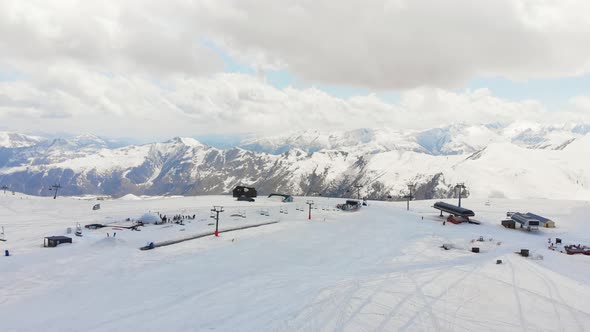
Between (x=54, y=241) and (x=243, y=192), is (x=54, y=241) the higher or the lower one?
the lower one

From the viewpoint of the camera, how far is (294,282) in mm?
31453

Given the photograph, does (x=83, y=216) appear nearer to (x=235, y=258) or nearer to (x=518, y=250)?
(x=235, y=258)

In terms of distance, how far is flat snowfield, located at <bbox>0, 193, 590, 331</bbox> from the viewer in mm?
22875

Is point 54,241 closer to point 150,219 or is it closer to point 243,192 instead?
point 150,219

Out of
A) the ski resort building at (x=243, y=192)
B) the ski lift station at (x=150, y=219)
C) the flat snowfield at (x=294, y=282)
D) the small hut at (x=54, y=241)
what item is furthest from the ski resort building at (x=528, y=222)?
the ski resort building at (x=243, y=192)

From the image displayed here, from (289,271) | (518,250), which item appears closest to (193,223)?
(289,271)

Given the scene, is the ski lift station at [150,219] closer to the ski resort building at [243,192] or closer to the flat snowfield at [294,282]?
the flat snowfield at [294,282]

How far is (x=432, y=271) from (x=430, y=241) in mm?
22106

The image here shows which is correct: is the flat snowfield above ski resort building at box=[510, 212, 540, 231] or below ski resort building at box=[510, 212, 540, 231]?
below

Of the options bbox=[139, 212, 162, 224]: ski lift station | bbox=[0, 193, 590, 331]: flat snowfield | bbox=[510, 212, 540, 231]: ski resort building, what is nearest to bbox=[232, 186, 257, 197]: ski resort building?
bbox=[139, 212, 162, 224]: ski lift station

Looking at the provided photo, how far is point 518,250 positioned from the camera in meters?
48.6

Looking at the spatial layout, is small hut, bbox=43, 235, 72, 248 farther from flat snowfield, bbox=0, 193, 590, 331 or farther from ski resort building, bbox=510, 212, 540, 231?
ski resort building, bbox=510, 212, 540, 231

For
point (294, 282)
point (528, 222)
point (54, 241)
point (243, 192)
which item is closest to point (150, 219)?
point (54, 241)

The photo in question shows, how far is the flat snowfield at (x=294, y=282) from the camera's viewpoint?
2288 cm
